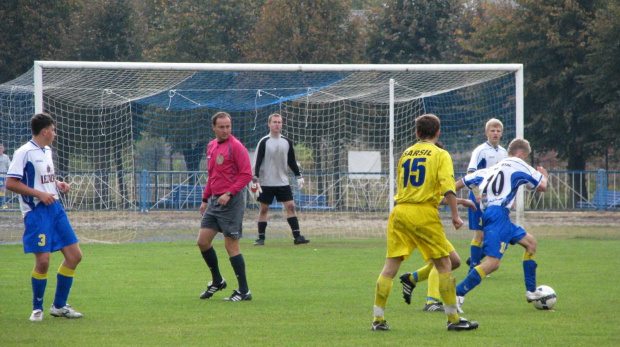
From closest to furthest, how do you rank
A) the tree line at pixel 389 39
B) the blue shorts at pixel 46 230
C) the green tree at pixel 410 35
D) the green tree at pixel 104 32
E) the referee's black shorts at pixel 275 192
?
the blue shorts at pixel 46 230 < the referee's black shorts at pixel 275 192 < the tree line at pixel 389 39 < the green tree at pixel 410 35 < the green tree at pixel 104 32

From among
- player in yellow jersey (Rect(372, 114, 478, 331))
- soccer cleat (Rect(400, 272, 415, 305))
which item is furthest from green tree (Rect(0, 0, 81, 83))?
player in yellow jersey (Rect(372, 114, 478, 331))

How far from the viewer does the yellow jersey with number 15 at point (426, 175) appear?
640 centimetres

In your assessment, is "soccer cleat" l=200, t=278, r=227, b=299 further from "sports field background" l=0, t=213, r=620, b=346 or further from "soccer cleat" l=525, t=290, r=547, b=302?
"soccer cleat" l=525, t=290, r=547, b=302

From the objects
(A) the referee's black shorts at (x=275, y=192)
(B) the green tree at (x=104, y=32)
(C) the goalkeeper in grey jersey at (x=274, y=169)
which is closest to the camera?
(C) the goalkeeper in grey jersey at (x=274, y=169)

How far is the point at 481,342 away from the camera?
5.97 meters

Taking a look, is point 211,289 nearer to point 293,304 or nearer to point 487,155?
point 293,304

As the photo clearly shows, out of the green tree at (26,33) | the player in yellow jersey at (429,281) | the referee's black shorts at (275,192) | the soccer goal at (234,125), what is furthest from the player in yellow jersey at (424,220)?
the green tree at (26,33)

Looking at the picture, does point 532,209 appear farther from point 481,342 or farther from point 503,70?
point 481,342

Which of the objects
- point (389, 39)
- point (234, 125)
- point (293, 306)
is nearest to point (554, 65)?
point (389, 39)

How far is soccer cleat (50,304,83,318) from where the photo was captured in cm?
721

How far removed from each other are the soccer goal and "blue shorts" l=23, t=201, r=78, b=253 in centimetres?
681

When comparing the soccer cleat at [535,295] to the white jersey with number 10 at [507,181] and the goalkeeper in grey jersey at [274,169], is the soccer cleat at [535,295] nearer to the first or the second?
the white jersey with number 10 at [507,181]

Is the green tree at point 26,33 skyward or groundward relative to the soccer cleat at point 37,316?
skyward

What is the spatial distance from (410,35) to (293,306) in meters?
22.9
